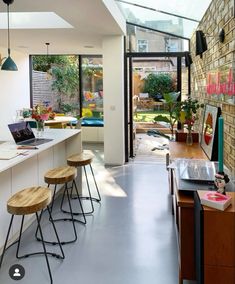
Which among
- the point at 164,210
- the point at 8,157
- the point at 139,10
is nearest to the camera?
the point at 8,157

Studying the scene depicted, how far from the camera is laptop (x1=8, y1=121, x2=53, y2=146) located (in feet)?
13.2

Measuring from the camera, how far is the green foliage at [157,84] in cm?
754

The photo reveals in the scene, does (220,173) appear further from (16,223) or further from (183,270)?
(16,223)

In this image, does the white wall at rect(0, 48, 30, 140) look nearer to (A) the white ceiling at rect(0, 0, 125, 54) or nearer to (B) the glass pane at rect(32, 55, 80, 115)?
(A) the white ceiling at rect(0, 0, 125, 54)

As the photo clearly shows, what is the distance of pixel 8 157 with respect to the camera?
3.19 meters

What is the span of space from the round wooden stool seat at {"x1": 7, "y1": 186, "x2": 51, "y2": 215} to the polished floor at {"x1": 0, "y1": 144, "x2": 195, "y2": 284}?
22.8 inches

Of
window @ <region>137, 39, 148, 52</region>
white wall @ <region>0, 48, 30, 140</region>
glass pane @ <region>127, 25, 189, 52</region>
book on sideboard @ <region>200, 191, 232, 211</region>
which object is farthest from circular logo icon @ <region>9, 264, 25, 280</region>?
window @ <region>137, 39, 148, 52</region>

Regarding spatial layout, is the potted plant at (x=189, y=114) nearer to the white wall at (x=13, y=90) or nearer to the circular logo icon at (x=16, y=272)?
the circular logo icon at (x=16, y=272)

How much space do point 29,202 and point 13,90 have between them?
21.6ft

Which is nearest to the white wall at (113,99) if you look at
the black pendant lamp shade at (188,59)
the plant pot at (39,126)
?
the black pendant lamp shade at (188,59)

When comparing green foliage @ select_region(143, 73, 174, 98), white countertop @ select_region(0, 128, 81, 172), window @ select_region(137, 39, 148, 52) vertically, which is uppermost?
window @ select_region(137, 39, 148, 52)

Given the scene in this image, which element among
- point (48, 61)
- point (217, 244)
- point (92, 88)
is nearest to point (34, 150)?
point (217, 244)

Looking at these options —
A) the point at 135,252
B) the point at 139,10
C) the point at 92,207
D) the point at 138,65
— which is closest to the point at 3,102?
the point at 138,65

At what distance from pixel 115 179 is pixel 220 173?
12.8 feet
